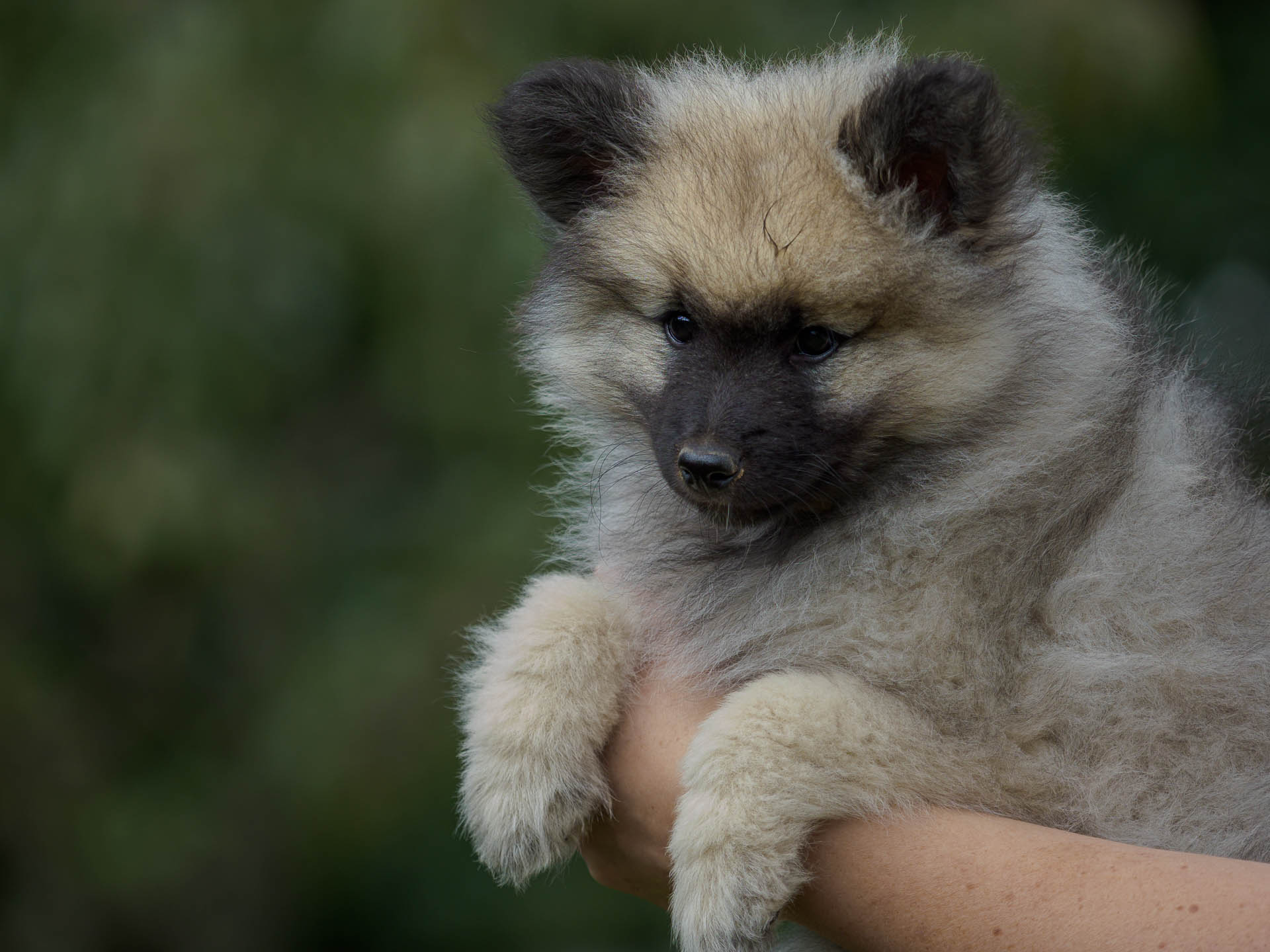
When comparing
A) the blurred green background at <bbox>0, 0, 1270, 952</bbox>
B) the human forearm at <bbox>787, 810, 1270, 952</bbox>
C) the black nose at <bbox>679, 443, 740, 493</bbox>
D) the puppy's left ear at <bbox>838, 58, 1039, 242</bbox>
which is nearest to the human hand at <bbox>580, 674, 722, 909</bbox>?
the human forearm at <bbox>787, 810, 1270, 952</bbox>

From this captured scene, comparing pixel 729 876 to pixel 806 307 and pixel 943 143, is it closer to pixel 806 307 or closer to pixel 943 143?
pixel 806 307

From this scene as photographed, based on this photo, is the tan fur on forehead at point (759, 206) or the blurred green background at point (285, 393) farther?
the blurred green background at point (285, 393)

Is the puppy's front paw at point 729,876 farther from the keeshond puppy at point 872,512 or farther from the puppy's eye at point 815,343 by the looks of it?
the puppy's eye at point 815,343

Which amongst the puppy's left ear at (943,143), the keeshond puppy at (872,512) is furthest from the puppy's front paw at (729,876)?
the puppy's left ear at (943,143)

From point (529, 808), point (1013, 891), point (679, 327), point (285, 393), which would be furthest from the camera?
point (285, 393)

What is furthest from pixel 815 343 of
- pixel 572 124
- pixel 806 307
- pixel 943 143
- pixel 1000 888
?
pixel 1000 888

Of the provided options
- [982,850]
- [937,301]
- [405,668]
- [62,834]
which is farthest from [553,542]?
[62,834]

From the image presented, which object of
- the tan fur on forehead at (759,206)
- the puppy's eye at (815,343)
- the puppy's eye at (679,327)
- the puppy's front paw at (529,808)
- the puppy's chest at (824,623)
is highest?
the tan fur on forehead at (759,206)
